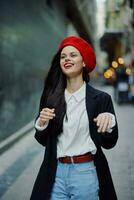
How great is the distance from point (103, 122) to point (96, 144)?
0.74 ft

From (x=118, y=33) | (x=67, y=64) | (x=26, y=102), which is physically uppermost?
(x=118, y=33)

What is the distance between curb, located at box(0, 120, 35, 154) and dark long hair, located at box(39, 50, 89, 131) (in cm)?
537

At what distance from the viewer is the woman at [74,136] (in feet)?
9.59

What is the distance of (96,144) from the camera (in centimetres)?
294

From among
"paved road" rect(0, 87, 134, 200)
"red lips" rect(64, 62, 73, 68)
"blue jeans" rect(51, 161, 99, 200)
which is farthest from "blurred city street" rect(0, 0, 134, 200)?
"blue jeans" rect(51, 161, 99, 200)

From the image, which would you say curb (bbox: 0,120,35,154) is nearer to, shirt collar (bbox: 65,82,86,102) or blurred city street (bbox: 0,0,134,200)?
blurred city street (bbox: 0,0,134,200)

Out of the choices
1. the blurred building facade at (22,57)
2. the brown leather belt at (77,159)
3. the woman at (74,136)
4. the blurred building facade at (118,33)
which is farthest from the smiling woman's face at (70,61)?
the blurred building facade at (118,33)

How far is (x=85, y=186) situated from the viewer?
293 cm

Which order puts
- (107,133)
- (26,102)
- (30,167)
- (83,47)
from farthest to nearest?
1. (26,102)
2. (30,167)
3. (83,47)
4. (107,133)

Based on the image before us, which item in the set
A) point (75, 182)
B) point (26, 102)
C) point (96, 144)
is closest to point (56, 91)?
point (96, 144)

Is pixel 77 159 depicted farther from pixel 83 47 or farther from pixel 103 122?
pixel 83 47

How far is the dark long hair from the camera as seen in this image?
2969 mm

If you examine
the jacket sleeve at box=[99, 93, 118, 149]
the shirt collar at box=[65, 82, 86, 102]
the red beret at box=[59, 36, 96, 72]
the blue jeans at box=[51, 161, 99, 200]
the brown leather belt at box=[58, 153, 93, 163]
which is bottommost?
the blue jeans at box=[51, 161, 99, 200]

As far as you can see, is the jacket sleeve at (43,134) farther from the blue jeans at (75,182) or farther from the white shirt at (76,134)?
A: the blue jeans at (75,182)
